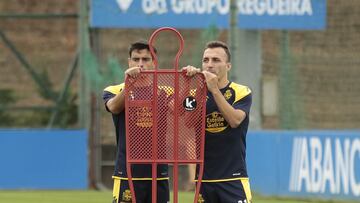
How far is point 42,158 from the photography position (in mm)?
19859

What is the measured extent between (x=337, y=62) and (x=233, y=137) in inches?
411

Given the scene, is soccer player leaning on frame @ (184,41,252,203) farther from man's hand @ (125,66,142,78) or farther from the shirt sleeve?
man's hand @ (125,66,142,78)

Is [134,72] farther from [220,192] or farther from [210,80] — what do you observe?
[220,192]

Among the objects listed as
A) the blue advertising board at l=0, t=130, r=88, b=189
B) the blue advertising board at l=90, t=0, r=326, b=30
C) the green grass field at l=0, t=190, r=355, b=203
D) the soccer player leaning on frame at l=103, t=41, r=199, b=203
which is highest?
the blue advertising board at l=90, t=0, r=326, b=30

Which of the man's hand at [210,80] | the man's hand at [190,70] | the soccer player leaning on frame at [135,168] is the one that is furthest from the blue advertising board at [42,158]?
the man's hand at [190,70]

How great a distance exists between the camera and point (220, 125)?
829 centimetres

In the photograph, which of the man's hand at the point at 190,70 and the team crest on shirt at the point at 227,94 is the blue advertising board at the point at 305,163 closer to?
the team crest on shirt at the point at 227,94

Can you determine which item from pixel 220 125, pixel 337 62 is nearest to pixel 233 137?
pixel 220 125

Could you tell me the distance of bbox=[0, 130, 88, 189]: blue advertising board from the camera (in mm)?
19797

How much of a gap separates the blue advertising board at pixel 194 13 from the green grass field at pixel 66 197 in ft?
10.5

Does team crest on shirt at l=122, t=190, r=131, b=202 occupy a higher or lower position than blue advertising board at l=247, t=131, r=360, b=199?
higher

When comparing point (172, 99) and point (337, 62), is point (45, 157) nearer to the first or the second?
point (337, 62)

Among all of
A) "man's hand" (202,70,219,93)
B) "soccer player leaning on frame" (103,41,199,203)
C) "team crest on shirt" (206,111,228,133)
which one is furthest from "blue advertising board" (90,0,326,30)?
"man's hand" (202,70,219,93)

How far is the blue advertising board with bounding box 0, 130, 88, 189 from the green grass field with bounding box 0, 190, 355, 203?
0.81m
